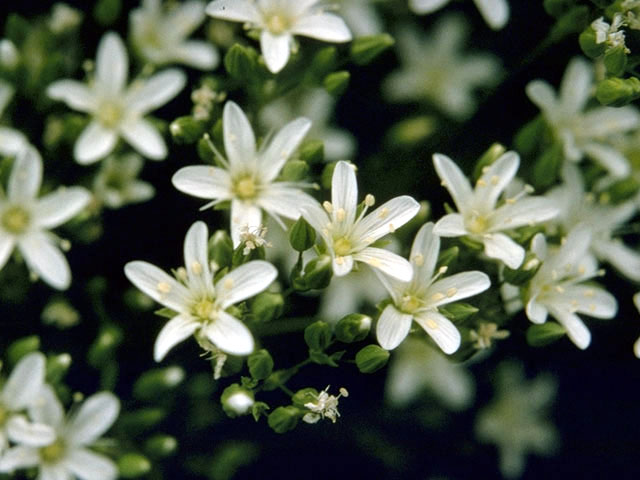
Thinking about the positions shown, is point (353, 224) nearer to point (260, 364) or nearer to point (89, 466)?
point (260, 364)

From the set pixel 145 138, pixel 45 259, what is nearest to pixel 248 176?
pixel 145 138

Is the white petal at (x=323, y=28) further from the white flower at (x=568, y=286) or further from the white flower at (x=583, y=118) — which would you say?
the white flower at (x=568, y=286)

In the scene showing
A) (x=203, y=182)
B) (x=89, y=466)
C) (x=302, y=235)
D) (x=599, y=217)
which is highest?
(x=203, y=182)

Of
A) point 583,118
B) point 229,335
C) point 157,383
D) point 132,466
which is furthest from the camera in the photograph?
point 583,118

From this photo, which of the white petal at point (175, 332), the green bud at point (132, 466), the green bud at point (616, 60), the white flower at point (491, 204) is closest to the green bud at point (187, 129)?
the white petal at point (175, 332)

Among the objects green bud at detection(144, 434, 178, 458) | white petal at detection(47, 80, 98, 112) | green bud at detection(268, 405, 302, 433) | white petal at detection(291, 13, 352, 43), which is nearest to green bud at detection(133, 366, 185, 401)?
green bud at detection(144, 434, 178, 458)

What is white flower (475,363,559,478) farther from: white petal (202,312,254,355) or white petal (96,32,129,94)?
white petal (96,32,129,94)

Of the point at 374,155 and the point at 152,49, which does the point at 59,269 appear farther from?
the point at 374,155
